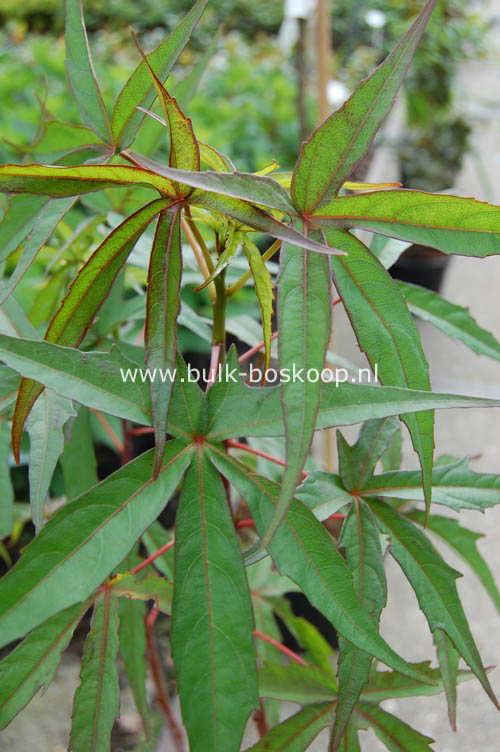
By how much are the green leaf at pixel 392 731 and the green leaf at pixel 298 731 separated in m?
0.03

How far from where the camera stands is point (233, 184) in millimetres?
321

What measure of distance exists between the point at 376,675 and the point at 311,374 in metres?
0.30

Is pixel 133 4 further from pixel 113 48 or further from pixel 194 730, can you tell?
pixel 194 730

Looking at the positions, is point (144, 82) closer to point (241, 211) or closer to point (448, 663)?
point (241, 211)


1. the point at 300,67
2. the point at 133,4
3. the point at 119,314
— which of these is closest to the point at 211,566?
the point at 119,314

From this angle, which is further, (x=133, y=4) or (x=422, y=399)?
(x=133, y=4)

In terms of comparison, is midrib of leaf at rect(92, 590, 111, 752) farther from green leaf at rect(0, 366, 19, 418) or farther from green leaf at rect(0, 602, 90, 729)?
green leaf at rect(0, 366, 19, 418)

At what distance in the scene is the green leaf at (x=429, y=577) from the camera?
45 cm

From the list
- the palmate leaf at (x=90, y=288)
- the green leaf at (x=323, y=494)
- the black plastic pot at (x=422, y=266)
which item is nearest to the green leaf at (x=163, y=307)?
the palmate leaf at (x=90, y=288)

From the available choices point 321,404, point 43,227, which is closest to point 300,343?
point 321,404

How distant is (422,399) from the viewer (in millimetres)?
355

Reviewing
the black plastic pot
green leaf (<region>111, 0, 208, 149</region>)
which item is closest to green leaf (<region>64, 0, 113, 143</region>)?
green leaf (<region>111, 0, 208, 149</region>)

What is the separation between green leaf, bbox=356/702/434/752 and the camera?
492mm

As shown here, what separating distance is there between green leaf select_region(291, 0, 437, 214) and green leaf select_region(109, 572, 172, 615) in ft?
0.92
